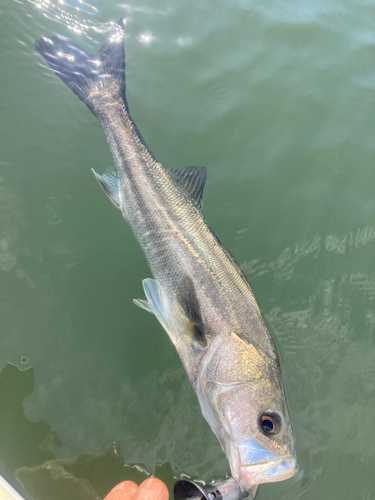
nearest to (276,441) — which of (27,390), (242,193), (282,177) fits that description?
(27,390)

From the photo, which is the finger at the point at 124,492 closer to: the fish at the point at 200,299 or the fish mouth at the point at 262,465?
the fish at the point at 200,299

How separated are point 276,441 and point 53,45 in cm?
388

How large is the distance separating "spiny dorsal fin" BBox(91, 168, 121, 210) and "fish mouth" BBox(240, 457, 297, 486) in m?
2.04

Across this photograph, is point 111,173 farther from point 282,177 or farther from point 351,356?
point 351,356

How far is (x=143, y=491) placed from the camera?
225 cm

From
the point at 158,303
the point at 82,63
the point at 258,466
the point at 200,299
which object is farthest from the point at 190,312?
the point at 82,63

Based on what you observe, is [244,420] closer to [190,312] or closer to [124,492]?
[190,312]

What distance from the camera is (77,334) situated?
3139 mm

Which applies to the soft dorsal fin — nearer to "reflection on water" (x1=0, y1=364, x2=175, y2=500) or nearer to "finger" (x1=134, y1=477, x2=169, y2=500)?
"finger" (x1=134, y1=477, x2=169, y2=500)

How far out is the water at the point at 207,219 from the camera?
2.87 metres

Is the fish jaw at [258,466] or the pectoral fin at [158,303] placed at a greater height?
the pectoral fin at [158,303]

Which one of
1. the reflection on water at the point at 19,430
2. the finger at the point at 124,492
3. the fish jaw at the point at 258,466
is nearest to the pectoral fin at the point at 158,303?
the fish jaw at the point at 258,466

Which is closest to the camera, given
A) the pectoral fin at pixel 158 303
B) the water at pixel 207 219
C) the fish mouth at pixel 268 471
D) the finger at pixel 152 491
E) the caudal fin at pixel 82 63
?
the fish mouth at pixel 268 471

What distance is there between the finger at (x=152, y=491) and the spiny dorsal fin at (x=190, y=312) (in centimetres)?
98
